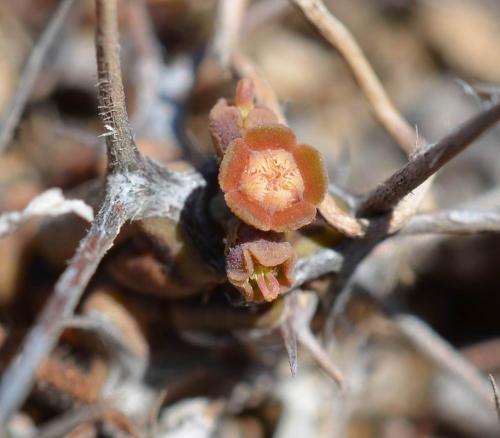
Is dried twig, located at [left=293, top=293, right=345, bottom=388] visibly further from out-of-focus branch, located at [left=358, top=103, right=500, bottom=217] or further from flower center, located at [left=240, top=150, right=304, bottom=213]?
flower center, located at [left=240, top=150, right=304, bottom=213]

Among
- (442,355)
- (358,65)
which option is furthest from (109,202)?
(442,355)

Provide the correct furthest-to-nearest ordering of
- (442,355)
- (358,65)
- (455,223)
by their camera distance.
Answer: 1. (442,355)
2. (358,65)
3. (455,223)

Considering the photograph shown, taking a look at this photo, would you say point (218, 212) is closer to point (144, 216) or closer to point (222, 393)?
point (144, 216)

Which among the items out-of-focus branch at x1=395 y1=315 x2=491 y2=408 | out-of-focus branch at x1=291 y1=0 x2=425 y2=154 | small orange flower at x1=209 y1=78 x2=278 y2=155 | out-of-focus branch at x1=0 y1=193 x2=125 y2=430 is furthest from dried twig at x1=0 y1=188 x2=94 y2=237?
out-of-focus branch at x1=395 y1=315 x2=491 y2=408

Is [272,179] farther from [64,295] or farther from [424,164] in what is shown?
[64,295]

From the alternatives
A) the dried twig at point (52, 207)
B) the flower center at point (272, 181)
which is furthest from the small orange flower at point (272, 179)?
the dried twig at point (52, 207)

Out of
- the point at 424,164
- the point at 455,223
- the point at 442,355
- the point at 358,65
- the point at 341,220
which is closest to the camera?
the point at 424,164

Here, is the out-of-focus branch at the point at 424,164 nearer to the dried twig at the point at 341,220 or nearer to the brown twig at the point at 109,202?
the dried twig at the point at 341,220
